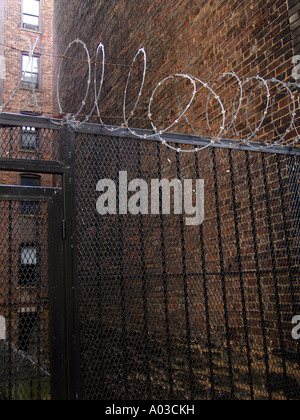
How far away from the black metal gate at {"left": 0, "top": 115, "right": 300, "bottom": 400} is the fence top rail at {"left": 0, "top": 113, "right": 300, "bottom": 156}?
0.01 meters

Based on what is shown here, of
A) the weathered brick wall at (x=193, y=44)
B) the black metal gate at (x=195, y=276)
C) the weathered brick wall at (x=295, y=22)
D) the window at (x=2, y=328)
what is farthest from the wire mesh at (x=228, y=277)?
the weathered brick wall at (x=295, y=22)

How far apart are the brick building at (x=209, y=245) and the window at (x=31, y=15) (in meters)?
14.0

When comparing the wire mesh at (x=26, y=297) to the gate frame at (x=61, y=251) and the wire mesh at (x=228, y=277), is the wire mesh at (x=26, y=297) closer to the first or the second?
the gate frame at (x=61, y=251)

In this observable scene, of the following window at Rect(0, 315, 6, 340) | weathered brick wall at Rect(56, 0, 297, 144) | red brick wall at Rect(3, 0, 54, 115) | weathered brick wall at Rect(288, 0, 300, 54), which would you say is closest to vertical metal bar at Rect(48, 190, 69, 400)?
window at Rect(0, 315, 6, 340)

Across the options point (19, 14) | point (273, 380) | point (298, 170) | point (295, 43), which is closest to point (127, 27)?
point (295, 43)

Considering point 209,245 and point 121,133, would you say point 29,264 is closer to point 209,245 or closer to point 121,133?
point 121,133

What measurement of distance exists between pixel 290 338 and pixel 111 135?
254cm

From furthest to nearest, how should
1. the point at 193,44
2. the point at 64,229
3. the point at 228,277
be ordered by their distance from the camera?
the point at 193,44, the point at 228,277, the point at 64,229

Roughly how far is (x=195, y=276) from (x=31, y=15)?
18998 millimetres

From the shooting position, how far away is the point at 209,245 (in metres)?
5.11

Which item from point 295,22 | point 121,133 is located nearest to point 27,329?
point 121,133

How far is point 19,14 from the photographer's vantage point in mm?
18953

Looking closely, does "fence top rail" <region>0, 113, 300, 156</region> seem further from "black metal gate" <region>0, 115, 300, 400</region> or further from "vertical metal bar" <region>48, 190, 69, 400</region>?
"vertical metal bar" <region>48, 190, 69, 400</region>
